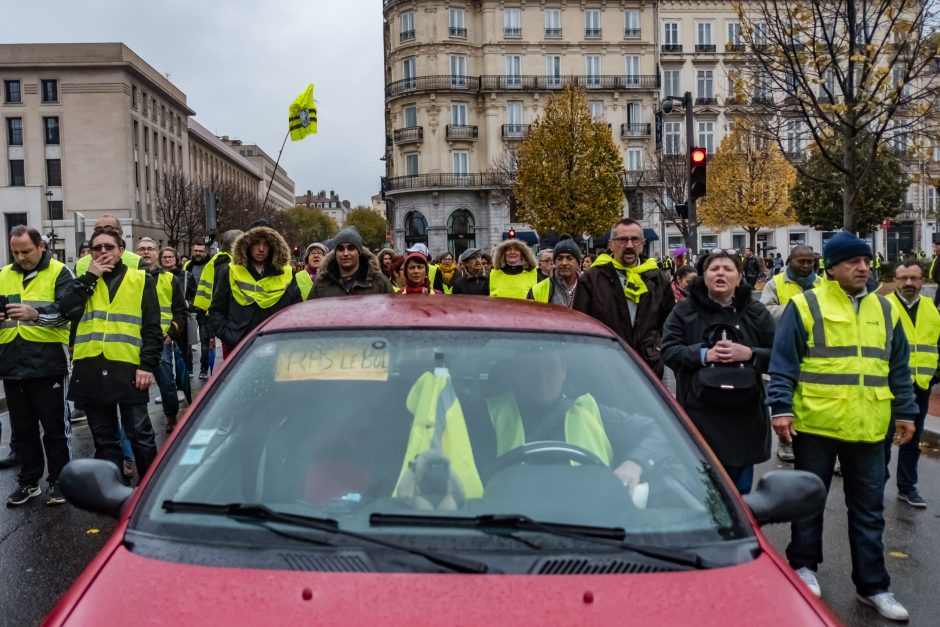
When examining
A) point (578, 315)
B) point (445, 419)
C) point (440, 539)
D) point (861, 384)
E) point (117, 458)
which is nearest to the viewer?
point (440, 539)

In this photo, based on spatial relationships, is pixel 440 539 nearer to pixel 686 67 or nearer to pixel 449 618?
pixel 449 618

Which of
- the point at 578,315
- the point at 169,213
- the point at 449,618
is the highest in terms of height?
the point at 169,213

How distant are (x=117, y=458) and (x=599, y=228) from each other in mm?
37105

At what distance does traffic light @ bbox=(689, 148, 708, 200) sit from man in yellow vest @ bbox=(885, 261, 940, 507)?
7021 mm

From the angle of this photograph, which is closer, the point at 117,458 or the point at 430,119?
the point at 117,458

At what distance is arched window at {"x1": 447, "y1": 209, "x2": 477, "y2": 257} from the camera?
5731 cm

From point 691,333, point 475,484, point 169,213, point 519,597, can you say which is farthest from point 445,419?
point 169,213

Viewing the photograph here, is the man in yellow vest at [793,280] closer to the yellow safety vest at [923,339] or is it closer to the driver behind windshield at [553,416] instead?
the yellow safety vest at [923,339]

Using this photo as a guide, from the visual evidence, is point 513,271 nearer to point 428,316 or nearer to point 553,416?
point 428,316

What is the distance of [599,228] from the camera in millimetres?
41750

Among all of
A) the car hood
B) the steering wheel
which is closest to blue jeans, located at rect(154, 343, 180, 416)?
the steering wheel

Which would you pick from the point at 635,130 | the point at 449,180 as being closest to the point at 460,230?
the point at 449,180

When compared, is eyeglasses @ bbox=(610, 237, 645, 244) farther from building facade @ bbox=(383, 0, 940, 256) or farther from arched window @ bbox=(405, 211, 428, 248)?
arched window @ bbox=(405, 211, 428, 248)

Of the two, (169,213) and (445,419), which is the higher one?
(169,213)
